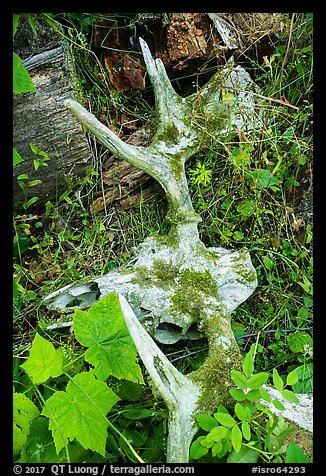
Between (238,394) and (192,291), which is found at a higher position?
(192,291)

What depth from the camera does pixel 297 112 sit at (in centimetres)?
284

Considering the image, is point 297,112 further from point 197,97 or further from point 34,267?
point 34,267

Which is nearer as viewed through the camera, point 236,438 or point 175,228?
point 236,438

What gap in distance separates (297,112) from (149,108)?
103 centimetres

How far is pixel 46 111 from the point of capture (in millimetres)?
2578

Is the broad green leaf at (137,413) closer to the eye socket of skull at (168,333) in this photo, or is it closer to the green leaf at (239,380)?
the eye socket of skull at (168,333)

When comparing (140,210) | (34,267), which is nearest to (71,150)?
(140,210)

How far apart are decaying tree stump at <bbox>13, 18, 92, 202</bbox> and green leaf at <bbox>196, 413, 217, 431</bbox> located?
175 centimetres

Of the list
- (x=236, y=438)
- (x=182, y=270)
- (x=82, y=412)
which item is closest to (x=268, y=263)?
(x=182, y=270)

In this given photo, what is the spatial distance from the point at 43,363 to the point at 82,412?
1.03 ft

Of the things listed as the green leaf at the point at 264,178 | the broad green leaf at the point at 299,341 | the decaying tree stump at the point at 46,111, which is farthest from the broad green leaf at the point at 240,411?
the decaying tree stump at the point at 46,111

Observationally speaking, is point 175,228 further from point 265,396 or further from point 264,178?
point 265,396

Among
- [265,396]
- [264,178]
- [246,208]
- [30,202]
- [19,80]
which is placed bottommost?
[265,396]

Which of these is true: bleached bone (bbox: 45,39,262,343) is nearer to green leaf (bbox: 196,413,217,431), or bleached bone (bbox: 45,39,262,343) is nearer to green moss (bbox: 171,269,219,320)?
green moss (bbox: 171,269,219,320)
